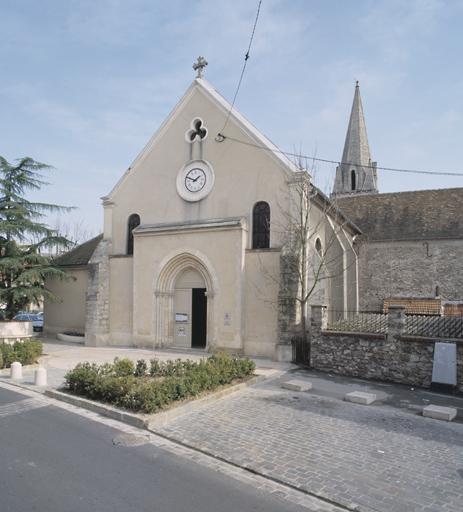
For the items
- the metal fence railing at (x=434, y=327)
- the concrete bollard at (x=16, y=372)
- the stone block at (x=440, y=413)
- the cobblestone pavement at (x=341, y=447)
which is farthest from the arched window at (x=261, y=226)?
the concrete bollard at (x=16, y=372)

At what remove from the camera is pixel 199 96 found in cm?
1817

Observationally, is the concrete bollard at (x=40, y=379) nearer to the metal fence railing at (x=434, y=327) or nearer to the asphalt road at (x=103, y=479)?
the asphalt road at (x=103, y=479)

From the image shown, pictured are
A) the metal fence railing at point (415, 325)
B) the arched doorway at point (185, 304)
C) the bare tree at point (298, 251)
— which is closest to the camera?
the metal fence railing at point (415, 325)

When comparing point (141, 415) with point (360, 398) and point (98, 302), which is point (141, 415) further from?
point (98, 302)

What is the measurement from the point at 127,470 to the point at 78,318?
18485 mm

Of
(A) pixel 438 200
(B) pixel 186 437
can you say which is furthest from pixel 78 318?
(A) pixel 438 200

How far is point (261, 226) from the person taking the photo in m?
16.5

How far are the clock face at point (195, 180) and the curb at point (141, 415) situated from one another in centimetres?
963

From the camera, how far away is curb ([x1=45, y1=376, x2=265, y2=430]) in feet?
25.8

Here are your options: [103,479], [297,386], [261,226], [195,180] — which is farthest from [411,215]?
[103,479]

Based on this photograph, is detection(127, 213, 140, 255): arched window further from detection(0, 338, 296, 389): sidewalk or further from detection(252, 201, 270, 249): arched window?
detection(252, 201, 270, 249): arched window

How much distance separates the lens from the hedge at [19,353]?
45.0 feet

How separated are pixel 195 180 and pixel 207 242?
9.79 ft

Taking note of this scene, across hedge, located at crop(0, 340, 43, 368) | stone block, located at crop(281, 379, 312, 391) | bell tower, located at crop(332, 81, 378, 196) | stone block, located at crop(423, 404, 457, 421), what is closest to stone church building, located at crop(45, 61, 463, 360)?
stone block, located at crop(281, 379, 312, 391)
